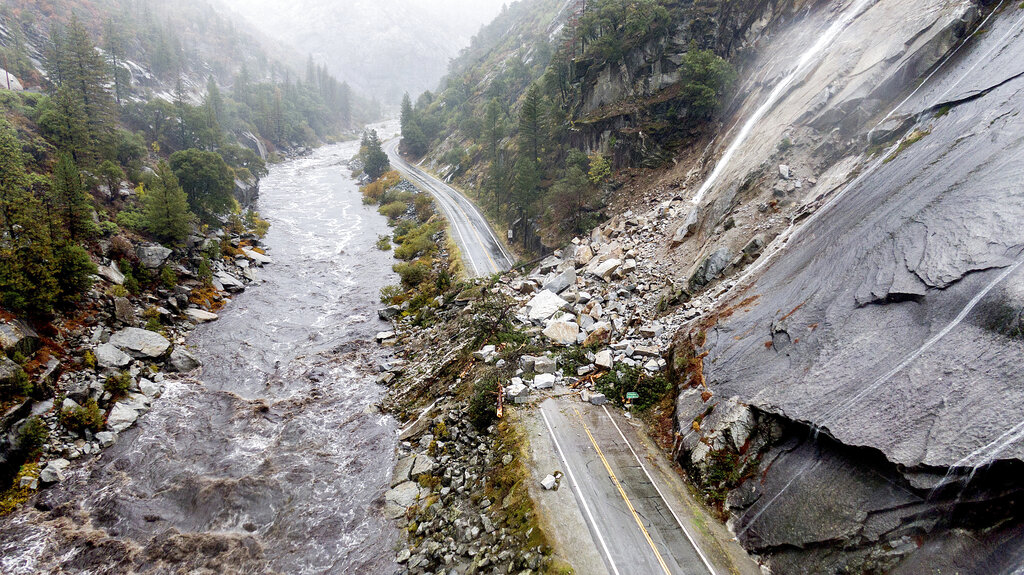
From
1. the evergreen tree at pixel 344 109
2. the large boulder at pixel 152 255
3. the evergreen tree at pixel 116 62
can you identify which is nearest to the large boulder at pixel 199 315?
the large boulder at pixel 152 255

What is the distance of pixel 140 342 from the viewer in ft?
84.6

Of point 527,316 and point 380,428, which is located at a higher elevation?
point 527,316

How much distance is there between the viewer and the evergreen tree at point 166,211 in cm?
3462

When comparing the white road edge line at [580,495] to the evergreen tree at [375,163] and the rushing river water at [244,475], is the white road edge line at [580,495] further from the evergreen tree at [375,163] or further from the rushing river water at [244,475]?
the evergreen tree at [375,163]

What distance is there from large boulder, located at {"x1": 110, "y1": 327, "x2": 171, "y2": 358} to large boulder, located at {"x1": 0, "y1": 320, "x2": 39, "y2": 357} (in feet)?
11.4

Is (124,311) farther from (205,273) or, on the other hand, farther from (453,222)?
(453,222)

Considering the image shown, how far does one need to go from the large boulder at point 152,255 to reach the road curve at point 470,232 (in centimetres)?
2504

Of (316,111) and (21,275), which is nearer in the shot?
(21,275)

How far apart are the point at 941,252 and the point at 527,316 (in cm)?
1950

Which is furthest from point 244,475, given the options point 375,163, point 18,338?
point 375,163

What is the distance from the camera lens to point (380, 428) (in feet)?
74.5

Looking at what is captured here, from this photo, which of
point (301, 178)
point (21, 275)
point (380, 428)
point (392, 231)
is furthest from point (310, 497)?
point (301, 178)

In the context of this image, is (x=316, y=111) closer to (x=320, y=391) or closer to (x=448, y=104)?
(x=448, y=104)

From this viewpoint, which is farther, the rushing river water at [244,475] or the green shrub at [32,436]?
the green shrub at [32,436]
